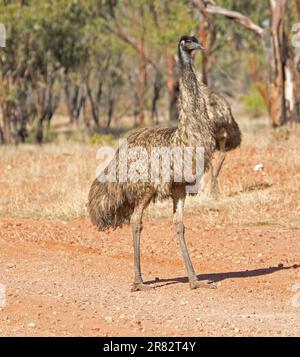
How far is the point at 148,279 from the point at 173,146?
142 cm

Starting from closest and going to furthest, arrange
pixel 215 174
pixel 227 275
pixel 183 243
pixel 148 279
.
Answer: pixel 183 243 → pixel 148 279 → pixel 227 275 → pixel 215 174

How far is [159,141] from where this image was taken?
24.8ft

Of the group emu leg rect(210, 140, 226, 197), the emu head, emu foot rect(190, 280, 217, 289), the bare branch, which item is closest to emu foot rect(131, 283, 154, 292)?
emu foot rect(190, 280, 217, 289)

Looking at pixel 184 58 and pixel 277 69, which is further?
pixel 277 69

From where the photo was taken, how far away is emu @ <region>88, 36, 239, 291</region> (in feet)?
24.5

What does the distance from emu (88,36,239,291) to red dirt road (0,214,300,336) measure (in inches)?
17.6

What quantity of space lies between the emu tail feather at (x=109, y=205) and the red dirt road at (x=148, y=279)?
1.81 ft

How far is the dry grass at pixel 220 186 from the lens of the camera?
1168 cm

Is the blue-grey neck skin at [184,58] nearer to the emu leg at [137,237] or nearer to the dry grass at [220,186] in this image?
the emu leg at [137,237]

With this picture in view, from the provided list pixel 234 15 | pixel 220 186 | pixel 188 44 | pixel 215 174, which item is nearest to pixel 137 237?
pixel 188 44

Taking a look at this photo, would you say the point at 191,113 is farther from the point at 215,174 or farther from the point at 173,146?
the point at 215,174

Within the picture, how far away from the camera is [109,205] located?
25.5 ft

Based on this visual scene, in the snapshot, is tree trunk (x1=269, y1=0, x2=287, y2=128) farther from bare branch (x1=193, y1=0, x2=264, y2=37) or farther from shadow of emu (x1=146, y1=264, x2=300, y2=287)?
shadow of emu (x1=146, y1=264, x2=300, y2=287)
